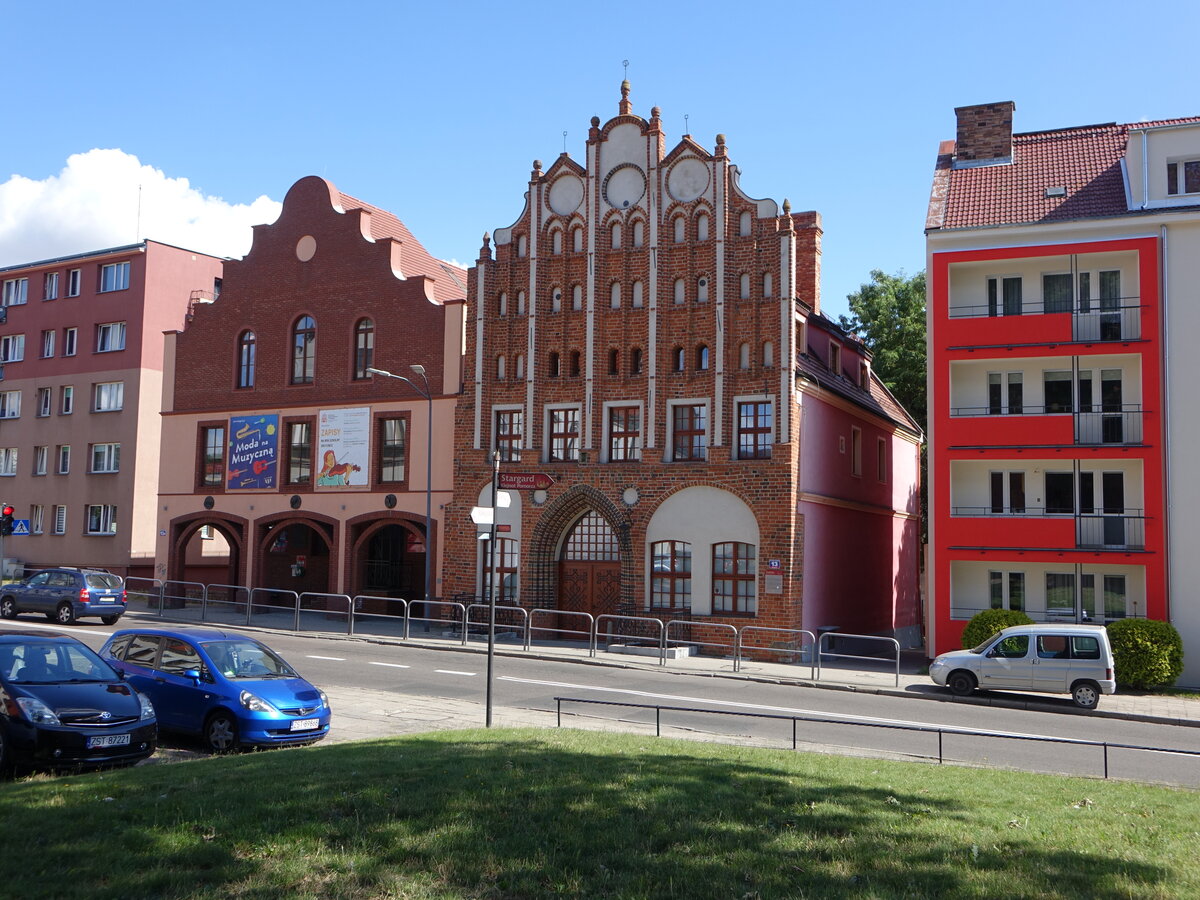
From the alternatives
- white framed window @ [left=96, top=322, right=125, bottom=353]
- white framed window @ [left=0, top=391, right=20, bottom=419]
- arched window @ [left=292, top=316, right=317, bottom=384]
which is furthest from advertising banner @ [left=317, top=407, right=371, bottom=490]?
white framed window @ [left=0, top=391, right=20, bottom=419]

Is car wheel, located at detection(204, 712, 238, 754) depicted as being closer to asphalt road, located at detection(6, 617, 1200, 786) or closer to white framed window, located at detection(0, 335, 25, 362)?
asphalt road, located at detection(6, 617, 1200, 786)

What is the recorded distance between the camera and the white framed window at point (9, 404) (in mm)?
49406

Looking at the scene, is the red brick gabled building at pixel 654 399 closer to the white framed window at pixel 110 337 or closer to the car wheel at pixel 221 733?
the car wheel at pixel 221 733

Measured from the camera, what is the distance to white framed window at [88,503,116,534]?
4497 centimetres

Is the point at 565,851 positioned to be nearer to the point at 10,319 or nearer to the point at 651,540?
the point at 651,540

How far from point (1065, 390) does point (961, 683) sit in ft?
32.4

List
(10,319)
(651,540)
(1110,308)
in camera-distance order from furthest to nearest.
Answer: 1. (10,319)
2. (651,540)
3. (1110,308)

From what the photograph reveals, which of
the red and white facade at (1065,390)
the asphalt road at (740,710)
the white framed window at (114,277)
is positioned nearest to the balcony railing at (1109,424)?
the red and white facade at (1065,390)

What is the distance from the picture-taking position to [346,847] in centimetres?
737

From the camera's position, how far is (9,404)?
49781mm

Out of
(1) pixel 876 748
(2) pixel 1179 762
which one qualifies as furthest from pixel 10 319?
(2) pixel 1179 762

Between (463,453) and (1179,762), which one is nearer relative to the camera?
(1179,762)

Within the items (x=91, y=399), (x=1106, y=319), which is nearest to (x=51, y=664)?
(x=1106, y=319)

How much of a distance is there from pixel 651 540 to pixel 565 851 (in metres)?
23.3
